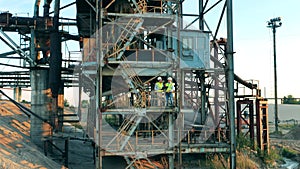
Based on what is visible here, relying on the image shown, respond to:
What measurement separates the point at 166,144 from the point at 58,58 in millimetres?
10722

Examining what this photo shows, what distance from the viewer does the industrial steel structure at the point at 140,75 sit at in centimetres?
1580

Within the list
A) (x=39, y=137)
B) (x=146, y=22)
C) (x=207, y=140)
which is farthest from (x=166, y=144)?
(x=39, y=137)

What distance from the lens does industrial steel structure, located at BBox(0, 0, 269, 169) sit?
1580 cm

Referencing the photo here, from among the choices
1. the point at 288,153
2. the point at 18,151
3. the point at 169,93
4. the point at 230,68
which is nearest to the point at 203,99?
the point at 230,68

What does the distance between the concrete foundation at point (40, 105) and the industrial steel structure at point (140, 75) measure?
70mm

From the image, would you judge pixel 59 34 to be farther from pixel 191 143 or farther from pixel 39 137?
pixel 191 143

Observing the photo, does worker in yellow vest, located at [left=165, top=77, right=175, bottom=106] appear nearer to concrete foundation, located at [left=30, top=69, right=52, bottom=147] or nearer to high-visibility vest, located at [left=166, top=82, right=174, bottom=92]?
high-visibility vest, located at [left=166, top=82, right=174, bottom=92]

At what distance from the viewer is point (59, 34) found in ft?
74.0

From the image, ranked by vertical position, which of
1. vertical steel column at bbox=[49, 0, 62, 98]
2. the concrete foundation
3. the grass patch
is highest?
vertical steel column at bbox=[49, 0, 62, 98]

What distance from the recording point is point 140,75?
663 inches

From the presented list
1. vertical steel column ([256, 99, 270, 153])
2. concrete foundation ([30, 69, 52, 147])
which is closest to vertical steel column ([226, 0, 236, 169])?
vertical steel column ([256, 99, 270, 153])

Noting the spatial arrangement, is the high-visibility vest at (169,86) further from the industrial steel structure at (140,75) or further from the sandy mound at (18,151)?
the sandy mound at (18,151)

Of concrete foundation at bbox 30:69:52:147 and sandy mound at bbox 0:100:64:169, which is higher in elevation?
concrete foundation at bbox 30:69:52:147

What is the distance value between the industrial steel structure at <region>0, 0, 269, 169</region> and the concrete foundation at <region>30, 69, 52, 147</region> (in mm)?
70
